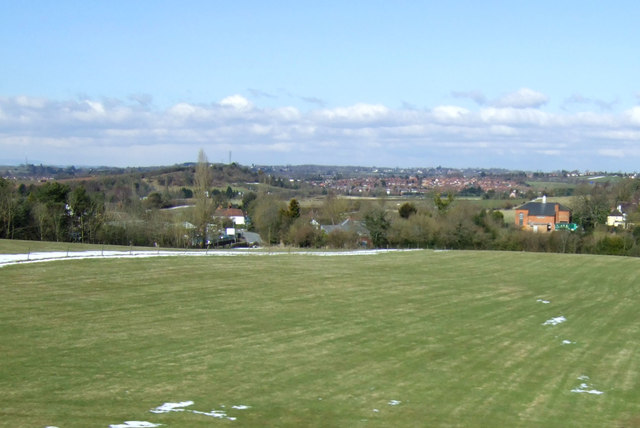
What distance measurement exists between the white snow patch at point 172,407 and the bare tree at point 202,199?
173 feet

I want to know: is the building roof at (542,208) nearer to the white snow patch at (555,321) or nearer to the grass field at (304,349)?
the grass field at (304,349)

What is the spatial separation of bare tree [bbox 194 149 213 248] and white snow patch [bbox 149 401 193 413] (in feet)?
173

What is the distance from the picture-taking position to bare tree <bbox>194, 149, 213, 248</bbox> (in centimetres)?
6462

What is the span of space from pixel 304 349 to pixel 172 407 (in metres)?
6.02

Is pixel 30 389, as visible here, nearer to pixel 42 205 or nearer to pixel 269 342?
pixel 269 342

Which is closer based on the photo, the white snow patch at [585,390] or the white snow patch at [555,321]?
the white snow patch at [585,390]

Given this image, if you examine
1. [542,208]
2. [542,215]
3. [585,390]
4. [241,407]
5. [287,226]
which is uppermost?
[542,208]

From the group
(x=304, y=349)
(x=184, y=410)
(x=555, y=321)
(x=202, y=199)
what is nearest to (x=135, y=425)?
(x=184, y=410)

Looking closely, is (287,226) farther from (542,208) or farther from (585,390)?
(585,390)

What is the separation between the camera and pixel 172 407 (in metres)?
12.4

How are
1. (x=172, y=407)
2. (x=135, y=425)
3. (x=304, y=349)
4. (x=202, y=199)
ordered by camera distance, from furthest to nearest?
(x=202, y=199) < (x=304, y=349) < (x=172, y=407) < (x=135, y=425)

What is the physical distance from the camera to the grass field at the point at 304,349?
12898mm

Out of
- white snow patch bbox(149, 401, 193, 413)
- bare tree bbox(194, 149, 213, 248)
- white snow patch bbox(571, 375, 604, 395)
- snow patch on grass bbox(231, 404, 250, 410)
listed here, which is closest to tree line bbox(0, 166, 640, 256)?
bare tree bbox(194, 149, 213, 248)

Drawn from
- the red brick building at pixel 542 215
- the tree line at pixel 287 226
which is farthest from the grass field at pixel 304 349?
the red brick building at pixel 542 215
